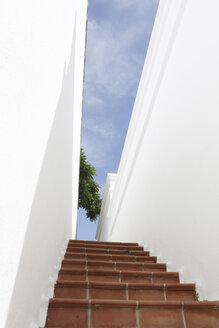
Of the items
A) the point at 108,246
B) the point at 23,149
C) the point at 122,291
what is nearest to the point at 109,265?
the point at 122,291

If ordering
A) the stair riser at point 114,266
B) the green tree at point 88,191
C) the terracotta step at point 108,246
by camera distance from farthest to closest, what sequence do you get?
the green tree at point 88,191, the terracotta step at point 108,246, the stair riser at point 114,266

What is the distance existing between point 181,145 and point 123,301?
65.8 inches

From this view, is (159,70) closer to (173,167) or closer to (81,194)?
(173,167)

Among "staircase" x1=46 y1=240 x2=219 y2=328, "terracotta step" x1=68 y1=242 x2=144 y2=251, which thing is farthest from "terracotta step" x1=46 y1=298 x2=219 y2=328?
"terracotta step" x1=68 y1=242 x2=144 y2=251

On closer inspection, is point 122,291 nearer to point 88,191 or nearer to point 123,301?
point 123,301

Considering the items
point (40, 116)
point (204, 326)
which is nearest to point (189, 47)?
point (40, 116)

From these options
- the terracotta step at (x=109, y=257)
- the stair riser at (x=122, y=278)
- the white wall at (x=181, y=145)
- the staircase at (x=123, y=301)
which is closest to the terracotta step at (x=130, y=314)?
the staircase at (x=123, y=301)

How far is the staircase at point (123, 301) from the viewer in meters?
1.62

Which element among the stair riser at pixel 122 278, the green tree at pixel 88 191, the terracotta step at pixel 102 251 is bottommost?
the stair riser at pixel 122 278

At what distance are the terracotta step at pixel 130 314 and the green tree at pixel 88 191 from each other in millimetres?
7903

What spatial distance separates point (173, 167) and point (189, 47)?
1297mm

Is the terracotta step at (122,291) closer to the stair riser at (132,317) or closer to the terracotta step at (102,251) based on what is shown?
the stair riser at (132,317)

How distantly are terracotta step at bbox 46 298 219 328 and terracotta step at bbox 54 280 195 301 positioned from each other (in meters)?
0.34

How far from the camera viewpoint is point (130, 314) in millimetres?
1655
